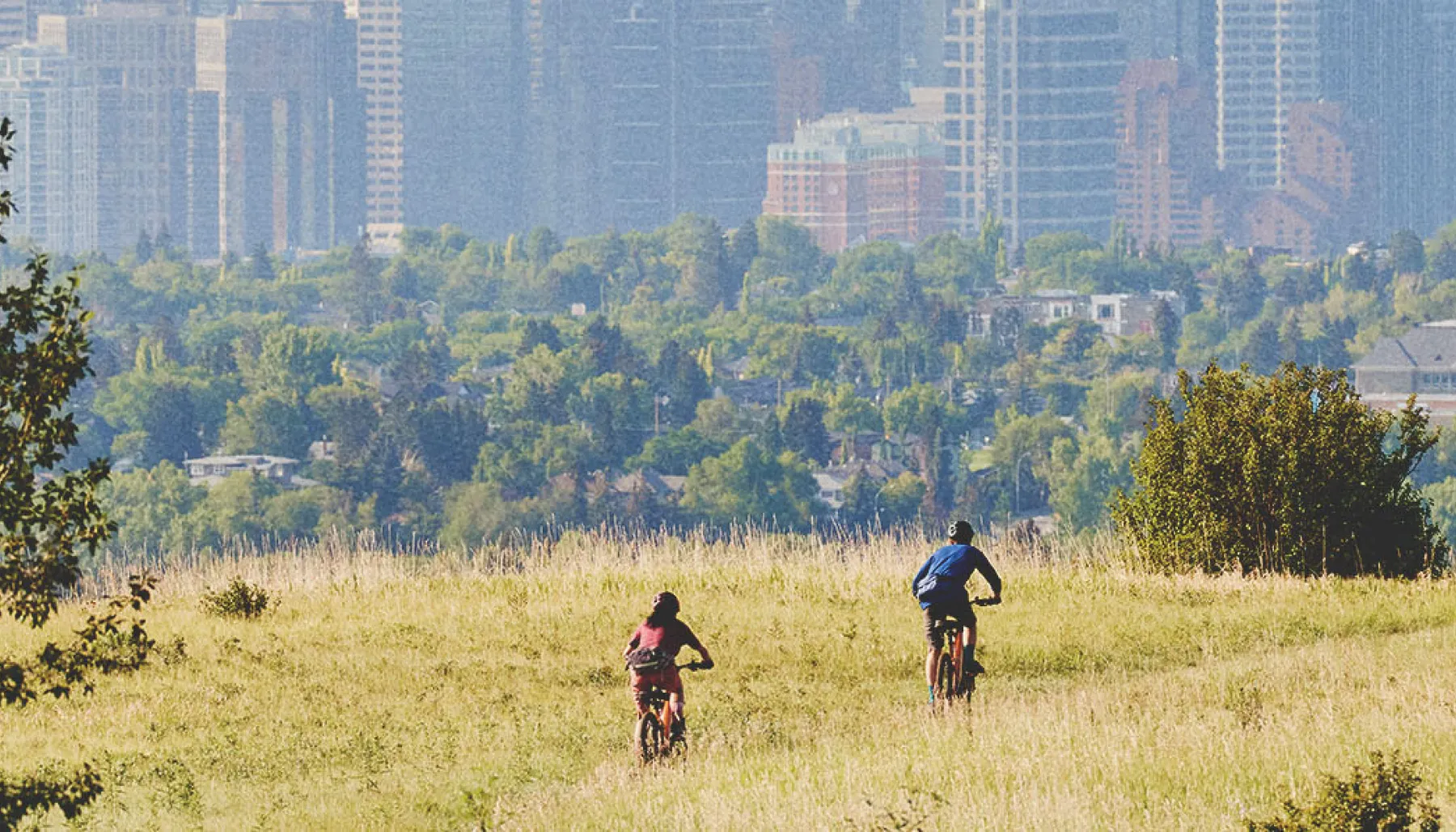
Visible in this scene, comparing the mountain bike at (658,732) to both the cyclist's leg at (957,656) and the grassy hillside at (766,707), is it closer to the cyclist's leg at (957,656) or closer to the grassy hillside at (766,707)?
the grassy hillside at (766,707)

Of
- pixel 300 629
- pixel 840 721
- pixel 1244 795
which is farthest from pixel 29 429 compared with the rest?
pixel 300 629

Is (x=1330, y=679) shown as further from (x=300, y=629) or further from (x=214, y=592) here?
(x=214, y=592)

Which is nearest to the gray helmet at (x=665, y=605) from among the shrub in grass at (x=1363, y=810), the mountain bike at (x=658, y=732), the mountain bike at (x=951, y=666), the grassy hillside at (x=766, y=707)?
the mountain bike at (x=658, y=732)

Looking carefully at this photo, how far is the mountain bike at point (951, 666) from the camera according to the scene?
2189cm

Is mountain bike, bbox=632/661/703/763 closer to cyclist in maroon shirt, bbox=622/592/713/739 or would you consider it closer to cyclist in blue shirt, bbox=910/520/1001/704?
cyclist in maroon shirt, bbox=622/592/713/739

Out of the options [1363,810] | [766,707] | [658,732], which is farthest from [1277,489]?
[1363,810]

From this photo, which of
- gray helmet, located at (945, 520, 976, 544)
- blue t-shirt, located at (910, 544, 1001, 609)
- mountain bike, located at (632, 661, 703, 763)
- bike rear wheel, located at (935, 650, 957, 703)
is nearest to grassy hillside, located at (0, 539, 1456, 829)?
mountain bike, located at (632, 661, 703, 763)

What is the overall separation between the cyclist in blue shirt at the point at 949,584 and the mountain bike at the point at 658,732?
2.46 metres

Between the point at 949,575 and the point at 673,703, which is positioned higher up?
the point at 949,575

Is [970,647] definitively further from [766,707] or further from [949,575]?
[766,707]

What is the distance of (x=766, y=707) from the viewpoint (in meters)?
23.6

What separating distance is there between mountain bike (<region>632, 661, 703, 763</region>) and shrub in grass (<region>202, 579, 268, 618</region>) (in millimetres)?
10554

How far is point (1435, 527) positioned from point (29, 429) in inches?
953

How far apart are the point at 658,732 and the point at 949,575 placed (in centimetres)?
289
